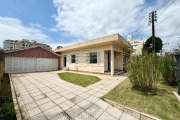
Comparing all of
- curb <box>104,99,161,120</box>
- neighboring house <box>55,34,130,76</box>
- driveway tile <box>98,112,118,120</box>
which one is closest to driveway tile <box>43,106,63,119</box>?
driveway tile <box>98,112,118,120</box>

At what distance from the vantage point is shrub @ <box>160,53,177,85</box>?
173 inches

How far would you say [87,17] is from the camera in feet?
27.8

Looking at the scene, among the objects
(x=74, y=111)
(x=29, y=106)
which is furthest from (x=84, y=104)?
(x=29, y=106)

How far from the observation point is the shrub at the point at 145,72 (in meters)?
3.34

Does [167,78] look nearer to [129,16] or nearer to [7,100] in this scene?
[129,16]

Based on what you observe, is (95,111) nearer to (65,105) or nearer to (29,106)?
(65,105)

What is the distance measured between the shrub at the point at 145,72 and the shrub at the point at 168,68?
4.97 feet

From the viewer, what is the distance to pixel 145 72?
3.38m

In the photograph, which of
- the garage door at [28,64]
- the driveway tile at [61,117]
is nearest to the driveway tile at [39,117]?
the driveway tile at [61,117]

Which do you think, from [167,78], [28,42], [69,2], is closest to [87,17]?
[69,2]

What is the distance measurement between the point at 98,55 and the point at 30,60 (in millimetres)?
9721

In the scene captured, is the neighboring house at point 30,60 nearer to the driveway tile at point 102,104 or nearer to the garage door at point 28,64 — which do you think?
the garage door at point 28,64

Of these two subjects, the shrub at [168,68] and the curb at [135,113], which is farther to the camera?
the shrub at [168,68]

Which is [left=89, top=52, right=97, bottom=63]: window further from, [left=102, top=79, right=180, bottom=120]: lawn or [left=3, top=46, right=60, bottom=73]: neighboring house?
[left=3, top=46, right=60, bottom=73]: neighboring house
